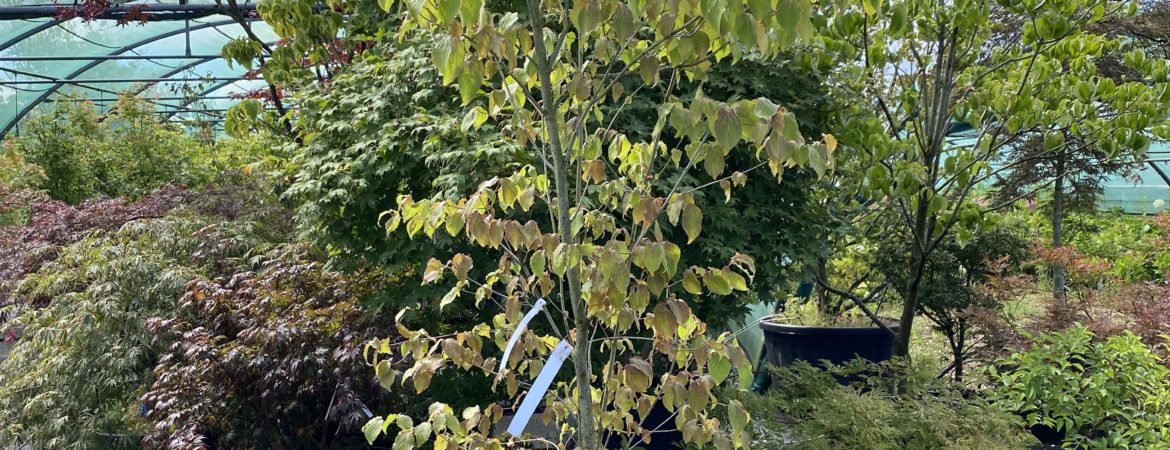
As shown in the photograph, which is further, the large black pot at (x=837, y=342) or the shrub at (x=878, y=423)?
the large black pot at (x=837, y=342)

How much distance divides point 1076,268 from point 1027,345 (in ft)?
5.99

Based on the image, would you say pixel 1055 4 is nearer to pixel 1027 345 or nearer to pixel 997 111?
pixel 997 111

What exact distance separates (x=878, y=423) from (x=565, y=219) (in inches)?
68.5

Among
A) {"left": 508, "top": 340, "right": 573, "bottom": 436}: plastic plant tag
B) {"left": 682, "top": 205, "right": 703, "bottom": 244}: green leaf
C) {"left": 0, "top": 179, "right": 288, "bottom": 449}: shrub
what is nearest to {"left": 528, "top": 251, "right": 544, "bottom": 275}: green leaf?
{"left": 508, "top": 340, "right": 573, "bottom": 436}: plastic plant tag

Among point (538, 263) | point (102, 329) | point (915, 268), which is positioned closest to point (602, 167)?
point (538, 263)

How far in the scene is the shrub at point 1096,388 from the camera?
10.8 feet

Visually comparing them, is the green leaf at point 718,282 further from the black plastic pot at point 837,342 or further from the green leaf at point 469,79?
the black plastic pot at point 837,342

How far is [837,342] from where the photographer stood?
512cm

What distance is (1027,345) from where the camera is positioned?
165 inches

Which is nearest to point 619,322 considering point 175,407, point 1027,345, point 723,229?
point 723,229

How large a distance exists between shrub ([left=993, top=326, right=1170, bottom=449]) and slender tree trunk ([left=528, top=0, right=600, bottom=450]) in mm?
2287

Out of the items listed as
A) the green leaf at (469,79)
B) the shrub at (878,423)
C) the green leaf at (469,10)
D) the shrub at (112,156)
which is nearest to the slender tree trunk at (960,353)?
the shrub at (878,423)

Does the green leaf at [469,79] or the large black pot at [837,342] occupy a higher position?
the green leaf at [469,79]

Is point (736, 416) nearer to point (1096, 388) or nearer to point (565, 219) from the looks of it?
point (565, 219)
